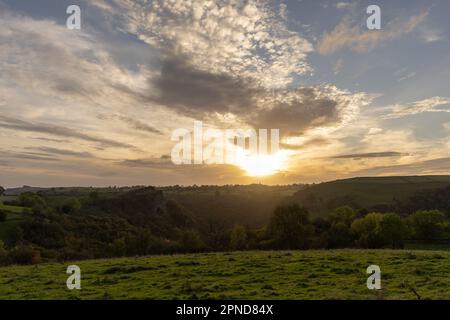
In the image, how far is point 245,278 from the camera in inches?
896

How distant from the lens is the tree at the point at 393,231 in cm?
7744

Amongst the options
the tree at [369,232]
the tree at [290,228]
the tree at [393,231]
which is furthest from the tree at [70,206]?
the tree at [393,231]

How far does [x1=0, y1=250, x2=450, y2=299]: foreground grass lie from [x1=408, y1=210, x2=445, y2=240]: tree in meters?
74.5

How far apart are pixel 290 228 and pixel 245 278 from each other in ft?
194

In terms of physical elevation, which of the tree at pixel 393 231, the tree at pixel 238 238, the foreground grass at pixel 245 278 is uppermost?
the foreground grass at pixel 245 278

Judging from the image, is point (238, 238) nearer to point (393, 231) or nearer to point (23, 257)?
point (393, 231)

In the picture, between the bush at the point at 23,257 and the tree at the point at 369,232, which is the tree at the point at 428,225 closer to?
the tree at the point at 369,232

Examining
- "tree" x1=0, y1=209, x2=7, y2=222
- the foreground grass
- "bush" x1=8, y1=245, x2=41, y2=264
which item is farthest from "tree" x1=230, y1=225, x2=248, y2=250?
"tree" x1=0, y1=209, x2=7, y2=222

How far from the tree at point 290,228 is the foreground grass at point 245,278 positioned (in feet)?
156

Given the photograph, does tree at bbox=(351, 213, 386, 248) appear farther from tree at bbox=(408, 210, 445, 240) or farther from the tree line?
tree at bbox=(408, 210, 445, 240)

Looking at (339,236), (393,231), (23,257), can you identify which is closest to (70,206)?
(23,257)
